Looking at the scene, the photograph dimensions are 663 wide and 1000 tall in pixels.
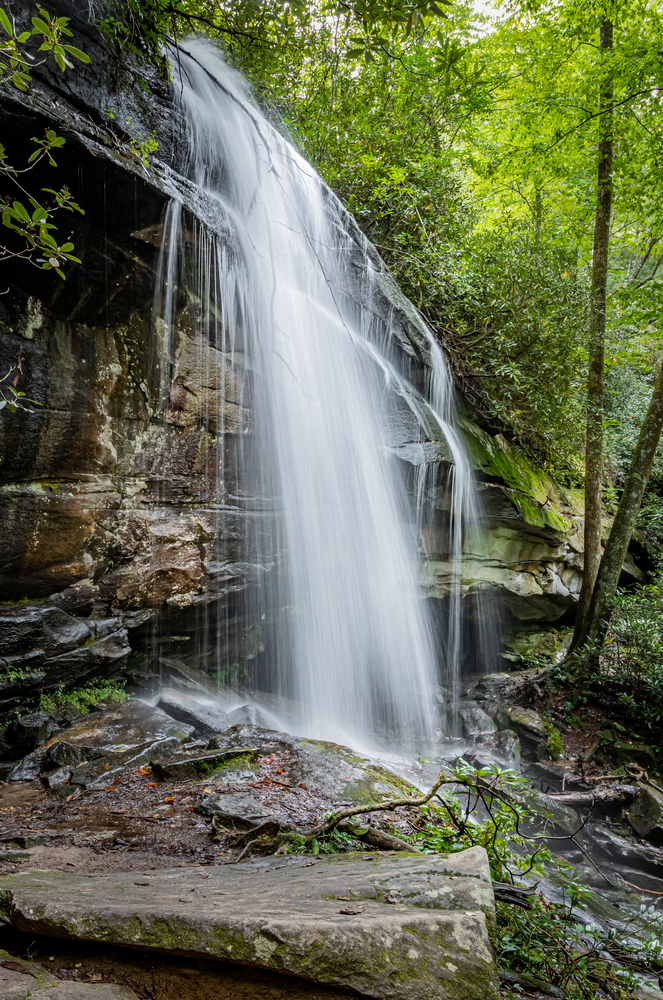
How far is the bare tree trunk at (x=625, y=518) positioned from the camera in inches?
334

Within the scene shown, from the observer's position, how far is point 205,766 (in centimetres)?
454

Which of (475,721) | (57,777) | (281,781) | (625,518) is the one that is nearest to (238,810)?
(281,781)

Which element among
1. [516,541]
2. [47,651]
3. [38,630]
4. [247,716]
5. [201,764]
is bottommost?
[247,716]

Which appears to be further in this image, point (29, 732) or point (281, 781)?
point (29, 732)

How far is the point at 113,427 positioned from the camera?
6363 millimetres

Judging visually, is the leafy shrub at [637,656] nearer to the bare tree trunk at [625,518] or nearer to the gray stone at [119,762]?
the bare tree trunk at [625,518]

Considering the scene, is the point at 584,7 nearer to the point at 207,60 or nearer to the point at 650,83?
the point at 650,83

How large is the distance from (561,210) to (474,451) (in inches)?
325

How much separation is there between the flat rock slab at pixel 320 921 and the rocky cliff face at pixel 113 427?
13.5ft

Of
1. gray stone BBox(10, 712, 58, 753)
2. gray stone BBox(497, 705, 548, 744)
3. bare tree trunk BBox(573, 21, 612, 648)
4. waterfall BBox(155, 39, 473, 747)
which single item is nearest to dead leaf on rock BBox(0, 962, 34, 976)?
gray stone BBox(10, 712, 58, 753)

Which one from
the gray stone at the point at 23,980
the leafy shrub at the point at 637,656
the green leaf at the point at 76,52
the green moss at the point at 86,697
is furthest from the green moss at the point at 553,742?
the green leaf at the point at 76,52

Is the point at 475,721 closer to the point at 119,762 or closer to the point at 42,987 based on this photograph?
the point at 119,762

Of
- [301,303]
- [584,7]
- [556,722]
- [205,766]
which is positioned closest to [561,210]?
[584,7]

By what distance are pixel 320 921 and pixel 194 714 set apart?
4.59m
